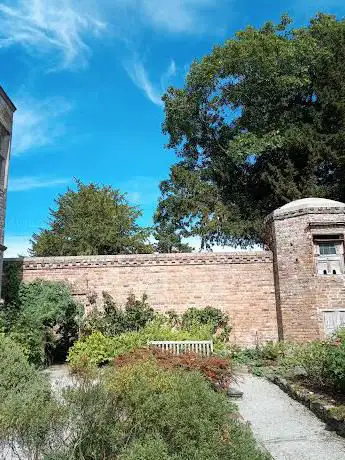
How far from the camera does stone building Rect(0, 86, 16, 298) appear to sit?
12.3 meters

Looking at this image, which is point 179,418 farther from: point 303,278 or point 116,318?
point 303,278

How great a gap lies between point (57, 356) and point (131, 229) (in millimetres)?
18395

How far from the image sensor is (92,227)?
97.5 feet

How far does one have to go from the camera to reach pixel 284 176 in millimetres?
24922

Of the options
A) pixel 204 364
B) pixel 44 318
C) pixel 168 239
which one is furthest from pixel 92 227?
pixel 204 364

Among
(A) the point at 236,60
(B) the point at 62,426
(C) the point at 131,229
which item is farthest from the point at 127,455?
(C) the point at 131,229

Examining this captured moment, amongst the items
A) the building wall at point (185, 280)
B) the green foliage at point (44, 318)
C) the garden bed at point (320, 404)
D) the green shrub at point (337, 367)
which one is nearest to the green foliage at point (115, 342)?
the green foliage at point (44, 318)

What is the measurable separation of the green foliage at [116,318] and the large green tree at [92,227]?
14383 mm

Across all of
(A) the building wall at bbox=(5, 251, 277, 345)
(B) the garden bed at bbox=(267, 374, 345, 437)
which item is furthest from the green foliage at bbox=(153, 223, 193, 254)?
(B) the garden bed at bbox=(267, 374, 345, 437)

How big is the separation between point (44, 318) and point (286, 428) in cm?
800

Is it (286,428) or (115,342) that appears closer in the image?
(286,428)

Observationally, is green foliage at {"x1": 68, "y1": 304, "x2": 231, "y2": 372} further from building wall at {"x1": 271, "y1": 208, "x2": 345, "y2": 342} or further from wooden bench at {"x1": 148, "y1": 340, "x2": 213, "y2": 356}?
building wall at {"x1": 271, "y1": 208, "x2": 345, "y2": 342}

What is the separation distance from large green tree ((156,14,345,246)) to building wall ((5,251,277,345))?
900 cm

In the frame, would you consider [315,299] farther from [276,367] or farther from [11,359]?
[11,359]
